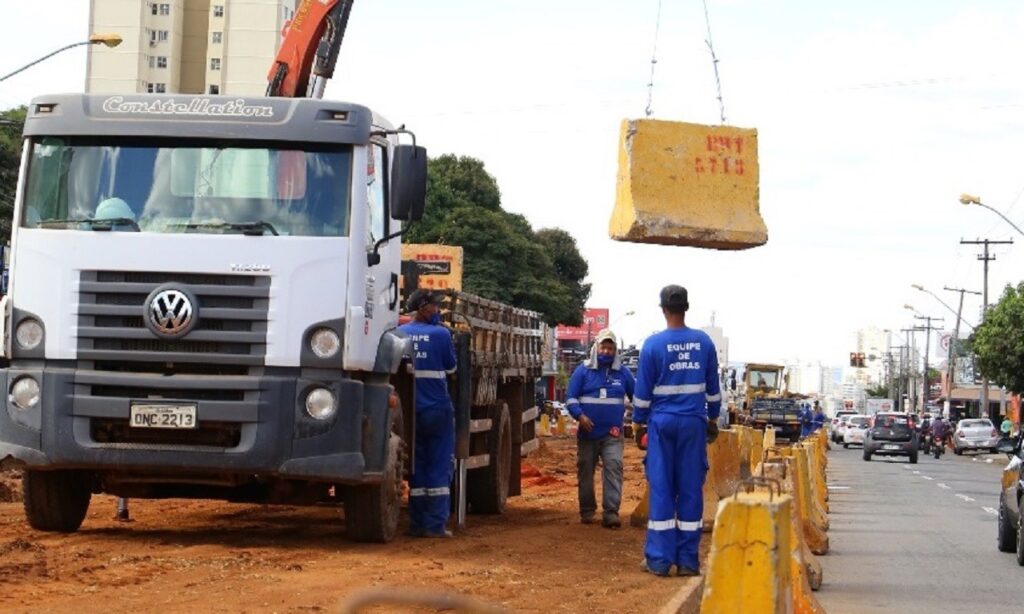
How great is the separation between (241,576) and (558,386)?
98.6 meters

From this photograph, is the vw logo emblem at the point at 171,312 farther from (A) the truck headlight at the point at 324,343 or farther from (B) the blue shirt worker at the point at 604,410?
(B) the blue shirt worker at the point at 604,410

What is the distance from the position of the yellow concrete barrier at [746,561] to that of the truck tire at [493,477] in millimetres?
8975

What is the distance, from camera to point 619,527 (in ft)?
51.2

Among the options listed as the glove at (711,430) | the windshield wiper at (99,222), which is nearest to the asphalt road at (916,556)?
the glove at (711,430)

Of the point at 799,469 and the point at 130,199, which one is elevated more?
the point at 130,199

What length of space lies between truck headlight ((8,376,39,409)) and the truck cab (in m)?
0.01

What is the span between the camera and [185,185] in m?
11.5

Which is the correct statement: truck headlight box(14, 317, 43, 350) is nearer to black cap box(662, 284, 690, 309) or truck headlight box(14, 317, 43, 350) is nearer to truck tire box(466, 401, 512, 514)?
black cap box(662, 284, 690, 309)

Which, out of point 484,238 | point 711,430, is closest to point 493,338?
point 711,430

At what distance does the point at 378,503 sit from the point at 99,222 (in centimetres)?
288

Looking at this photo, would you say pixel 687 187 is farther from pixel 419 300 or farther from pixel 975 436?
pixel 975 436

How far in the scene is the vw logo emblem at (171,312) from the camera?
11.2 meters

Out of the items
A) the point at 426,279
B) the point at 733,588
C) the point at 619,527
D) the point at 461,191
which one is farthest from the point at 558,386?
the point at 733,588

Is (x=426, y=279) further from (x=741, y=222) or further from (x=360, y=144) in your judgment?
(x=360, y=144)
